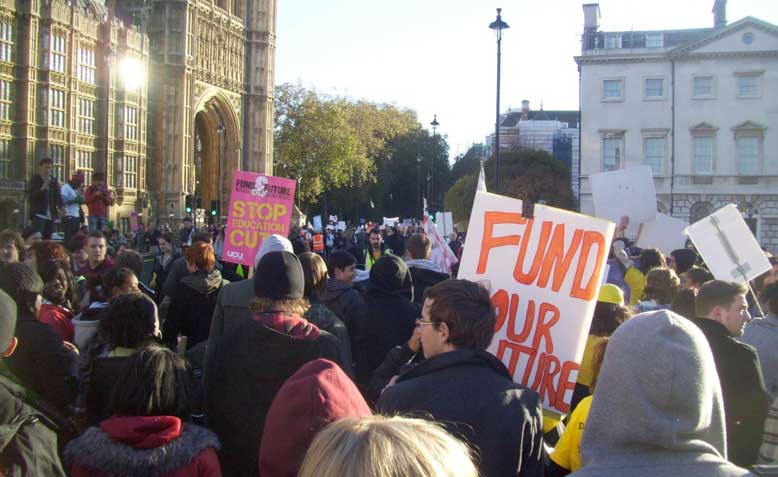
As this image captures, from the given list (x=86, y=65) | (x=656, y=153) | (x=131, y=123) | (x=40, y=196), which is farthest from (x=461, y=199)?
(x=40, y=196)

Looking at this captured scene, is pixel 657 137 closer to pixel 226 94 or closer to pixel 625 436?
pixel 226 94

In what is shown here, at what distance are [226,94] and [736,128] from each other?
28.9 m

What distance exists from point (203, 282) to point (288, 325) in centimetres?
274

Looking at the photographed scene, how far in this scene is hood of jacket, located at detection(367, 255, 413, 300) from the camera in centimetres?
603

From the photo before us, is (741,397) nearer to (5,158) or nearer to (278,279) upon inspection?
(278,279)

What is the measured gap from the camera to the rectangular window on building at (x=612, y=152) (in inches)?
1957

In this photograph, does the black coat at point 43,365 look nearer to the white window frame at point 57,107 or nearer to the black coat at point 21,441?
the black coat at point 21,441

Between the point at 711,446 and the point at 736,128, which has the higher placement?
the point at 736,128

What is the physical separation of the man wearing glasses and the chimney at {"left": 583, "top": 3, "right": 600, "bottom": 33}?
176 feet

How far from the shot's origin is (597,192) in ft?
45.4

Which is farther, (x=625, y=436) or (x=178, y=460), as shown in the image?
(x=178, y=460)

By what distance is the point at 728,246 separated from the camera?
9141 millimetres

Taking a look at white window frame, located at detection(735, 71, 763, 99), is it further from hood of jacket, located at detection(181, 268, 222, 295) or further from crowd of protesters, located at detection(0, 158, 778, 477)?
hood of jacket, located at detection(181, 268, 222, 295)

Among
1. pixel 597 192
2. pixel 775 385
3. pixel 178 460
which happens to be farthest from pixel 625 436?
pixel 597 192
